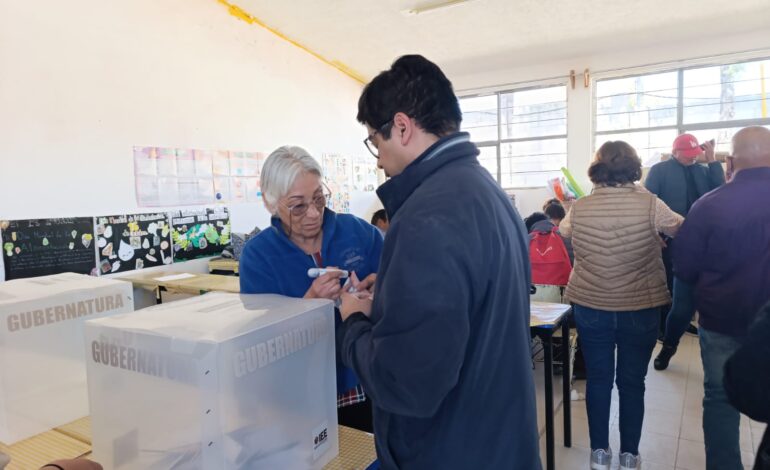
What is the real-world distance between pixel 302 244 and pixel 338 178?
13.7 ft

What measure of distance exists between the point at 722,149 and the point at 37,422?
19.8 ft

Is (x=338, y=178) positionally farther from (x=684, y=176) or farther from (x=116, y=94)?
(x=684, y=176)

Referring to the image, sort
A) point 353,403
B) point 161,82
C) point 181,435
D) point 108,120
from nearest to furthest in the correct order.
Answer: point 181,435 → point 353,403 → point 108,120 → point 161,82

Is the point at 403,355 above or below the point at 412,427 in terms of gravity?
above

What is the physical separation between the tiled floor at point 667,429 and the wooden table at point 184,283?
1.97m

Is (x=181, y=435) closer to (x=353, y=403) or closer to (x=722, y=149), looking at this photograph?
(x=353, y=403)

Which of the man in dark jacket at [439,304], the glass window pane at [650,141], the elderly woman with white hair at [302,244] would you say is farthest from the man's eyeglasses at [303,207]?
the glass window pane at [650,141]

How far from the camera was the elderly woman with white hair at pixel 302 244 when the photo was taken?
4.11ft

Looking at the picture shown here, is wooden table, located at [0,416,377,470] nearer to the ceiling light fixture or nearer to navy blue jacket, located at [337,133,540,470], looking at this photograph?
navy blue jacket, located at [337,133,540,470]

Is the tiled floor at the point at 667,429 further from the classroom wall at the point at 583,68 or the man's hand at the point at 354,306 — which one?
the classroom wall at the point at 583,68

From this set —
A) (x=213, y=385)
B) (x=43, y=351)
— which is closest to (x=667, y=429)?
(x=213, y=385)

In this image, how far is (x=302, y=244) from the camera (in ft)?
4.42

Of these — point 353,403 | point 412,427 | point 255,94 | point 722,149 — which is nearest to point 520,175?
point 722,149

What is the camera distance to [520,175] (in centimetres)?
616
